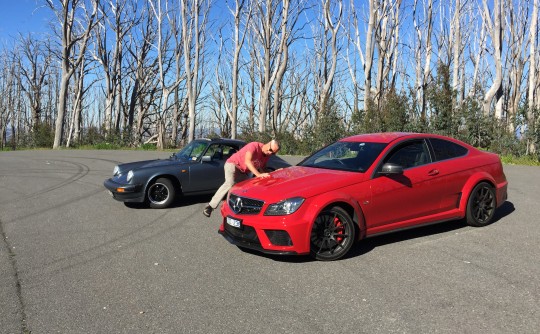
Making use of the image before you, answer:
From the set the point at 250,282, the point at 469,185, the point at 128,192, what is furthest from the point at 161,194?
the point at 469,185

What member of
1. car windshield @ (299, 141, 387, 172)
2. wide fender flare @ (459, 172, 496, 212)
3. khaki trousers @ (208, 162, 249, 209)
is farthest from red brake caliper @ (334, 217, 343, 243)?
khaki trousers @ (208, 162, 249, 209)

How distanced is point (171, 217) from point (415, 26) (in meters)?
35.5

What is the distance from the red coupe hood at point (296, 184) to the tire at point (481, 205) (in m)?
2.04

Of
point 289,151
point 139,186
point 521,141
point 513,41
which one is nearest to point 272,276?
point 139,186

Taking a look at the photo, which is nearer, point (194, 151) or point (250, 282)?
point (250, 282)

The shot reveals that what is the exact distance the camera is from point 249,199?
540cm

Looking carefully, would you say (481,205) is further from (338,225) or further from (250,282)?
(250,282)

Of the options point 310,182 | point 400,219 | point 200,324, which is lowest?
point 200,324

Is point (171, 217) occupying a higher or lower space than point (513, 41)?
lower

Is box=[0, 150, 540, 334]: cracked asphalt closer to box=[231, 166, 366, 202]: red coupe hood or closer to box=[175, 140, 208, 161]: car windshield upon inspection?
box=[231, 166, 366, 202]: red coupe hood

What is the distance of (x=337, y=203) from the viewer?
5.33 m

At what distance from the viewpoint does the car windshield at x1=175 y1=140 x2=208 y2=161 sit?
9.23 metres

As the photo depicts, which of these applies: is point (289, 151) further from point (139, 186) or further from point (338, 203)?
point (338, 203)

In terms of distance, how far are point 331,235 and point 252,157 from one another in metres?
2.19
